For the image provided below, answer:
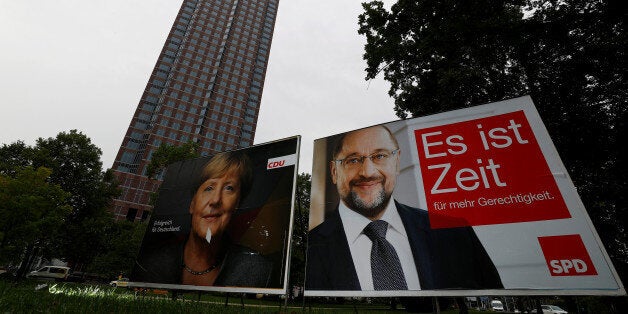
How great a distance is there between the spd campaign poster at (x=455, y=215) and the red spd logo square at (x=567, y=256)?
0.01 m

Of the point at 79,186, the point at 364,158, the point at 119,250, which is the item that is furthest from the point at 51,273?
the point at 364,158

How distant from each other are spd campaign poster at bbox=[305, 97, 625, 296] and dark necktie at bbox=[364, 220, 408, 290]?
21 mm

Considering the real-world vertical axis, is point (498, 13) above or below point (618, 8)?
above

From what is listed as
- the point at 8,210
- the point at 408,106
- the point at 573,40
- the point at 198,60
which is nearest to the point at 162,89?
the point at 198,60

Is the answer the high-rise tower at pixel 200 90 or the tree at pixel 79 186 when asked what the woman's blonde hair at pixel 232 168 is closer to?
the tree at pixel 79 186

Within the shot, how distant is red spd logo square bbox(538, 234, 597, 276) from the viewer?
5.07 metres

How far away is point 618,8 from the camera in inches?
417

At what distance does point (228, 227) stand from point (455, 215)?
5922 millimetres

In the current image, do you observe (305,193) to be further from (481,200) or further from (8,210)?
(481,200)

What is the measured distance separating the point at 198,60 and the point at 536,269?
4057 inches

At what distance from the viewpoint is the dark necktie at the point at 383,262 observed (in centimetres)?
622

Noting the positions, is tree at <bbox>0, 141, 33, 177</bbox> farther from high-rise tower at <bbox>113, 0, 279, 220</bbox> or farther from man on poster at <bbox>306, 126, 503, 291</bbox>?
high-rise tower at <bbox>113, 0, 279, 220</bbox>

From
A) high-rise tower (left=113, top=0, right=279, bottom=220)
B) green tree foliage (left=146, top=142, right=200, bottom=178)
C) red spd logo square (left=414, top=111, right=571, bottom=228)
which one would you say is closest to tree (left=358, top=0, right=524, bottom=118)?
red spd logo square (left=414, top=111, right=571, bottom=228)

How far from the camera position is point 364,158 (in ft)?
26.5
